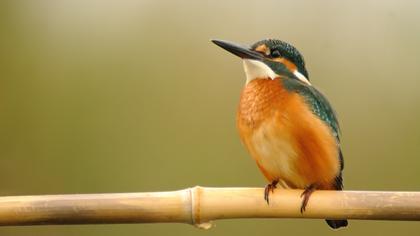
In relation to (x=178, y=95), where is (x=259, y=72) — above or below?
below

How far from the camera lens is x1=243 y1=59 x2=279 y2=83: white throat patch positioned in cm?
168

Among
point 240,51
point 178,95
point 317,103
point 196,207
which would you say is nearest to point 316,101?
point 317,103

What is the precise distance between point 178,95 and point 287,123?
1261 millimetres

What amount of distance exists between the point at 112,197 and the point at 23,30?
1.91 meters

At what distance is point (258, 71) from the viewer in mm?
1707

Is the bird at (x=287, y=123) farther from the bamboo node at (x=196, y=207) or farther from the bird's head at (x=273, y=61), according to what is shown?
the bamboo node at (x=196, y=207)

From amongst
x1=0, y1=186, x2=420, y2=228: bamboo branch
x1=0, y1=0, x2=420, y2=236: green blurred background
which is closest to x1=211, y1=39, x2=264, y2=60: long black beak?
x1=0, y1=186, x2=420, y2=228: bamboo branch

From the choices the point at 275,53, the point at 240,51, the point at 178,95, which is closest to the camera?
the point at 240,51

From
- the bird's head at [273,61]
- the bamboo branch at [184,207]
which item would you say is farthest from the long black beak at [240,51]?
the bamboo branch at [184,207]

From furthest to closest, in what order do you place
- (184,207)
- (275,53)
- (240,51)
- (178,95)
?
1. (178,95)
2. (275,53)
3. (240,51)
4. (184,207)

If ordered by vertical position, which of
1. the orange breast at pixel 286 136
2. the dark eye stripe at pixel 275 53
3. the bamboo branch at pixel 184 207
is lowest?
the bamboo branch at pixel 184 207

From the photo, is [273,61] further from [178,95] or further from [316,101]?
[178,95]

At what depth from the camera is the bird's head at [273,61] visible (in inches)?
65.2

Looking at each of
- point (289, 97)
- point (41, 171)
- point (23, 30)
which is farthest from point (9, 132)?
point (289, 97)
